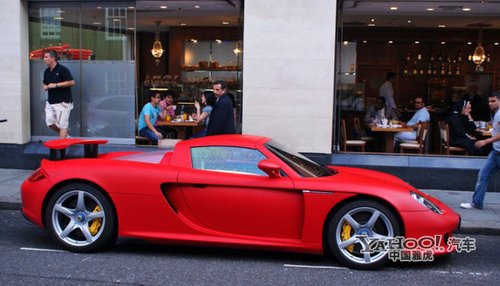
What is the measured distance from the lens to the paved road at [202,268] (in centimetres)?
537

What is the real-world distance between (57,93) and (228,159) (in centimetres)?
567

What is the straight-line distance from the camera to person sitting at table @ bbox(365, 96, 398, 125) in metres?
12.9

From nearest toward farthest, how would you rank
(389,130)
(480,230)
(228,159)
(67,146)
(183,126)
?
(228,159), (67,146), (480,230), (389,130), (183,126)

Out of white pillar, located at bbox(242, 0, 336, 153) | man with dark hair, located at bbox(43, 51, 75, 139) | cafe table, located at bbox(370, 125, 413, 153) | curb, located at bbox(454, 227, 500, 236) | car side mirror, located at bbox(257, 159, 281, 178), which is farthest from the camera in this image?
cafe table, located at bbox(370, 125, 413, 153)

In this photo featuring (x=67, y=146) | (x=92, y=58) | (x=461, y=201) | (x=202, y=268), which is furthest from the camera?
(x=92, y=58)

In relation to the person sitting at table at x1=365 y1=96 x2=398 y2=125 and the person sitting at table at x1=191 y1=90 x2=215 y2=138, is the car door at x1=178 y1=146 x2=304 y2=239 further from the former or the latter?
the person sitting at table at x1=365 y1=96 x2=398 y2=125

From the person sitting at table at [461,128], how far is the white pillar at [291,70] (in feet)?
7.95

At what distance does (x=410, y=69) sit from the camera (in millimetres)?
17703

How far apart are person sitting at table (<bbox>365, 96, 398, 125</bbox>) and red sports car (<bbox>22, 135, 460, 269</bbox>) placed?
6808 millimetres

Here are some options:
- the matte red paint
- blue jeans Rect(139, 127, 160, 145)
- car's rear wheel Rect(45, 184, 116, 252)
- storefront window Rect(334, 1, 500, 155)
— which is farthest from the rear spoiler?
storefront window Rect(334, 1, 500, 155)

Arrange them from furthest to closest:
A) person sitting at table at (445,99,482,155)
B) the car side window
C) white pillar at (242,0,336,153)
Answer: person sitting at table at (445,99,482,155), white pillar at (242,0,336,153), the car side window

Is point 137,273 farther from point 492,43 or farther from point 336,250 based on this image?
point 492,43

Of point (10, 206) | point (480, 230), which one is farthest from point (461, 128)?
point (10, 206)

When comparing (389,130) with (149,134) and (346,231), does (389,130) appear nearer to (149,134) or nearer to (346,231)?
(149,134)
